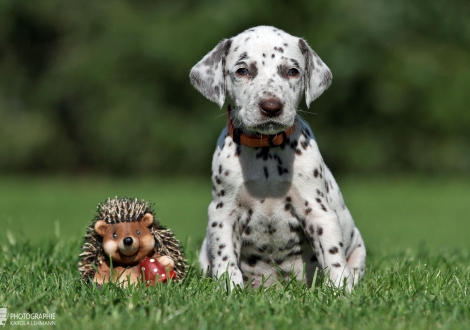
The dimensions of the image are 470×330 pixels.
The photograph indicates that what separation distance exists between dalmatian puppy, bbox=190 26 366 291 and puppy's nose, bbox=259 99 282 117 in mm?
95

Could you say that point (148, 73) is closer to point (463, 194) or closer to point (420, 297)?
point (463, 194)

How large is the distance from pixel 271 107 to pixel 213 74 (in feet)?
2.67

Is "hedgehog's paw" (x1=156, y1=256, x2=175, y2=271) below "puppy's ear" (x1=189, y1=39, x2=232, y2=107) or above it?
below

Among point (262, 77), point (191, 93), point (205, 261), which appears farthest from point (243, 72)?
point (191, 93)

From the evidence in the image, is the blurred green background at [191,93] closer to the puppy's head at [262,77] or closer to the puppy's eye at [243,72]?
the puppy's head at [262,77]

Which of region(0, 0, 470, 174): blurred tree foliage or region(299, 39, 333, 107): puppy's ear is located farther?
region(0, 0, 470, 174): blurred tree foliage

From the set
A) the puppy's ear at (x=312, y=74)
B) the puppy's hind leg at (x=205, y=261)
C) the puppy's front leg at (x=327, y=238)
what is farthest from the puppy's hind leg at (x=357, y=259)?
the puppy's ear at (x=312, y=74)

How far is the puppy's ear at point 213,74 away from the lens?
5438 mm

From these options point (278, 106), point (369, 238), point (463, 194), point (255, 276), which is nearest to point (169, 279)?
point (255, 276)

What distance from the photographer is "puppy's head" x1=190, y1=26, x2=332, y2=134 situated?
4941 mm

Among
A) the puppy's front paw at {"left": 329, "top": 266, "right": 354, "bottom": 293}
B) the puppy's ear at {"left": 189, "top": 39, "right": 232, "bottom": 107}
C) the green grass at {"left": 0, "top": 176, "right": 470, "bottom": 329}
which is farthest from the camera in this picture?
the puppy's ear at {"left": 189, "top": 39, "right": 232, "bottom": 107}

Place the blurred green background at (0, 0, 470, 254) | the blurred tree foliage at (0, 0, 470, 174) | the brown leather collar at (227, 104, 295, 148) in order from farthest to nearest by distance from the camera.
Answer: the blurred tree foliage at (0, 0, 470, 174)
the blurred green background at (0, 0, 470, 254)
the brown leather collar at (227, 104, 295, 148)

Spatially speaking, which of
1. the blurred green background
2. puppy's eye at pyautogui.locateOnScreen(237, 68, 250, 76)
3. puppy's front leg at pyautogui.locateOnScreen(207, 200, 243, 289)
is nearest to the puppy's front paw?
puppy's front leg at pyautogui.locateOnScreen(207, 200, 243, 289)

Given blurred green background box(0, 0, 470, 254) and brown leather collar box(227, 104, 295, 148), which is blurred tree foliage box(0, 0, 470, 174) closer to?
blurred green background box(0, 0, 470, 254)
